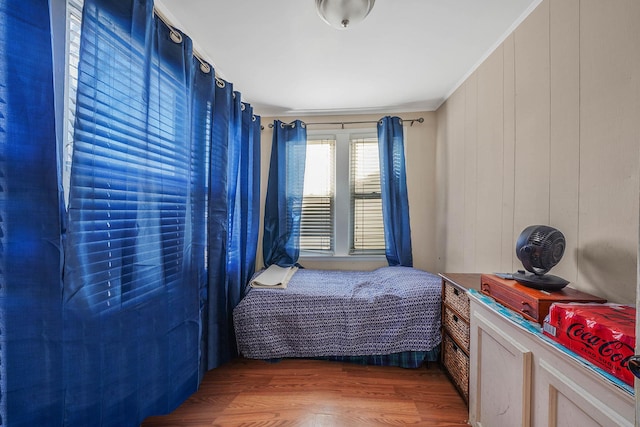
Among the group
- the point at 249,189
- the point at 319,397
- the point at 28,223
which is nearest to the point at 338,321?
the point at 319,397

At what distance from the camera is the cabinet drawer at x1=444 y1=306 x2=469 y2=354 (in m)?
1.41

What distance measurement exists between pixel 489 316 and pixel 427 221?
1669 mm

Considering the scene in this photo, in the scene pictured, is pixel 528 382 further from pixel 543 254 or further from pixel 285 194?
pixel 285 194

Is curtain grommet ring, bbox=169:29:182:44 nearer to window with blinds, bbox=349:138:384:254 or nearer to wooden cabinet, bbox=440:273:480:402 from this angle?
window with blinds, bbox=349:138:384:254

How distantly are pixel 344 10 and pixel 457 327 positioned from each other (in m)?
2.02

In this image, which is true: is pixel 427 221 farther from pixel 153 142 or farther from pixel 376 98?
pixel 153 142

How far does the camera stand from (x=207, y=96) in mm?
1596

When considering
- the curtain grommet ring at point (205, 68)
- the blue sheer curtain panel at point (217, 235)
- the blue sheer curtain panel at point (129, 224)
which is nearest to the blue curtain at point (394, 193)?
the blue sheer curtain panel at point (217, 235)

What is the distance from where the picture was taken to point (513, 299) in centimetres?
99

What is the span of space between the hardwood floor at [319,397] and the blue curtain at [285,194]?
1.11m

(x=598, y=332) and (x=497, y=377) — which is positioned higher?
(x=598, y=332)

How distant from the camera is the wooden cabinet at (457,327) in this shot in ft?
4.60

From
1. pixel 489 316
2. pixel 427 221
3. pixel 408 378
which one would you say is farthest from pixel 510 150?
pixel 408 378

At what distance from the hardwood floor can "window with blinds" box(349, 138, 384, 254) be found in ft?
4.20
